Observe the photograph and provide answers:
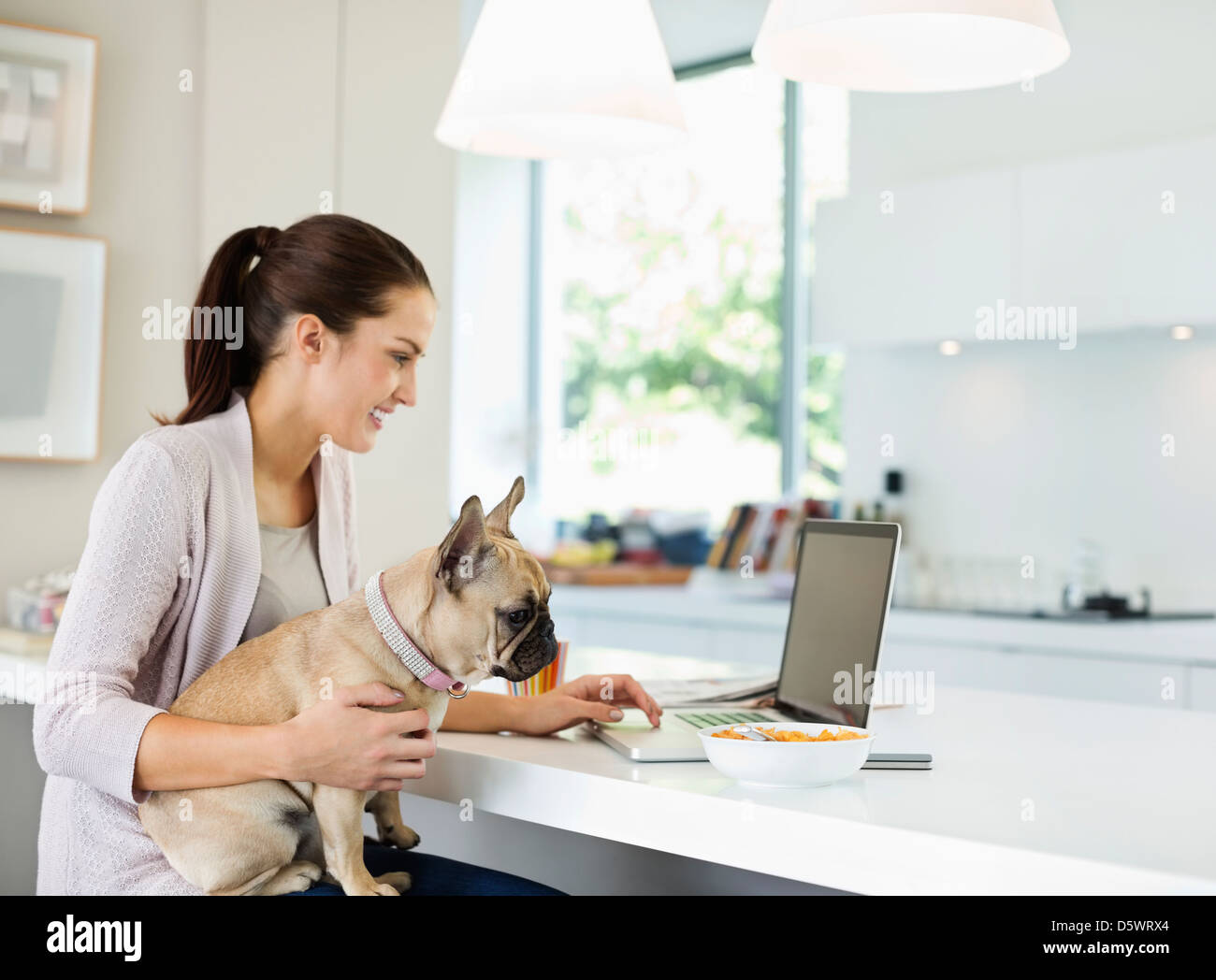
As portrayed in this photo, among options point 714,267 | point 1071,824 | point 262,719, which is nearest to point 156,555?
point 262,719

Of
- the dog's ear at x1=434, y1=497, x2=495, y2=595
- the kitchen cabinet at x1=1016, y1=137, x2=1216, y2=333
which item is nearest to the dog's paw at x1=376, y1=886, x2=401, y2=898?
the dog's ear at x1=434, y1=497, x2=495, y2=595

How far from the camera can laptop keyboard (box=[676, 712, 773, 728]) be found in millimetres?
1648

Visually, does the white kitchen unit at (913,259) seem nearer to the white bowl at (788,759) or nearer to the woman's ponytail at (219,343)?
the woman's ponytail at (219,343)

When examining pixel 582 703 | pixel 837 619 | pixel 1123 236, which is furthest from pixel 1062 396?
pixel 582 703

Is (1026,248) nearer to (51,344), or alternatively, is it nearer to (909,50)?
(909,50)

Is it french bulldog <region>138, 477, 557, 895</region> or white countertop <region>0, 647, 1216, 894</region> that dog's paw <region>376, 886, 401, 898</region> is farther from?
white countertop <region>0, 647, 1216, 894</region>

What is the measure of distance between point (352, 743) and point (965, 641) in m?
2.67

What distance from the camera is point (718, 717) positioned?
1694mm

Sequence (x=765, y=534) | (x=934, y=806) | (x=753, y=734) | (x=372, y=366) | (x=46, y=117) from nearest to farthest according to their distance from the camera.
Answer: (x=934, y=806), (x=753, y=734), (x=372, y=366), (x=46, y=117), (x=765, y=534)

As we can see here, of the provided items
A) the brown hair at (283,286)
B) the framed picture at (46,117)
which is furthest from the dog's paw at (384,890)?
the framed picture at (46,117)

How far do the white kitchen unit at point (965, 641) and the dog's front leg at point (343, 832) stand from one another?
101 centimetres

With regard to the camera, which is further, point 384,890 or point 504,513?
point 504,513

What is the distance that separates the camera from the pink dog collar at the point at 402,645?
1.43 metres

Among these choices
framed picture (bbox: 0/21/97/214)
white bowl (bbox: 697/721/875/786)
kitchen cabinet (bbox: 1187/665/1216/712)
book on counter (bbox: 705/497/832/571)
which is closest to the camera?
white bowl (bbox: 697/721/875/786)
